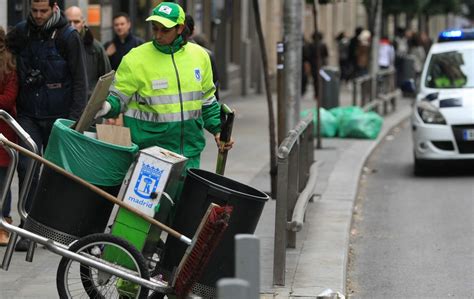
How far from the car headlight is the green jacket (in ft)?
25.3

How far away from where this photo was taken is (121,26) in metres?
12.7

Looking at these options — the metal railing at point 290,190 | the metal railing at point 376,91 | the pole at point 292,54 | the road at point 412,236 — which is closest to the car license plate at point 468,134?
the road at point 412,236

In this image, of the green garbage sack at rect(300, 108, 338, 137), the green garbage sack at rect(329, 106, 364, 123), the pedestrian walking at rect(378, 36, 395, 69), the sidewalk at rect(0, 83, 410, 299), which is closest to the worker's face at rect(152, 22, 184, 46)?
the sidewalk at rect(0, 83, 410, 299)

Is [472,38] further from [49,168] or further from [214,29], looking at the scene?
[214,29]

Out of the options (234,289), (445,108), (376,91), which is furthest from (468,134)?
(234,289)

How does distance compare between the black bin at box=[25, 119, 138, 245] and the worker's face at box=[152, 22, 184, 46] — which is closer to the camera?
the black bin at box=[25, 119, 138, 245]

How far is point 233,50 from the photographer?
107 feet

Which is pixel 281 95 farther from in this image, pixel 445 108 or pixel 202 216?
pixel 202 216

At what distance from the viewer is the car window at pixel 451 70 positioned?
1569 cm

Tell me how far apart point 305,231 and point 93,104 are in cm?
372

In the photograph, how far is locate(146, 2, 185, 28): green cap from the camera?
7.39 metres

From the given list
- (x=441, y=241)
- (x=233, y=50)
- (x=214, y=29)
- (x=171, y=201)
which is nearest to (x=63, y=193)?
(x=171, y=201)

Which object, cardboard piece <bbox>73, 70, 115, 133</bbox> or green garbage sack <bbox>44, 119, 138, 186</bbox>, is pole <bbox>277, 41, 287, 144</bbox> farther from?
green garbage sack <bbox>44, 119, 138, 186</bbox>

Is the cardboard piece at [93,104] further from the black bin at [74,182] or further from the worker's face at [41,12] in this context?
the worker's face at [41,12]
